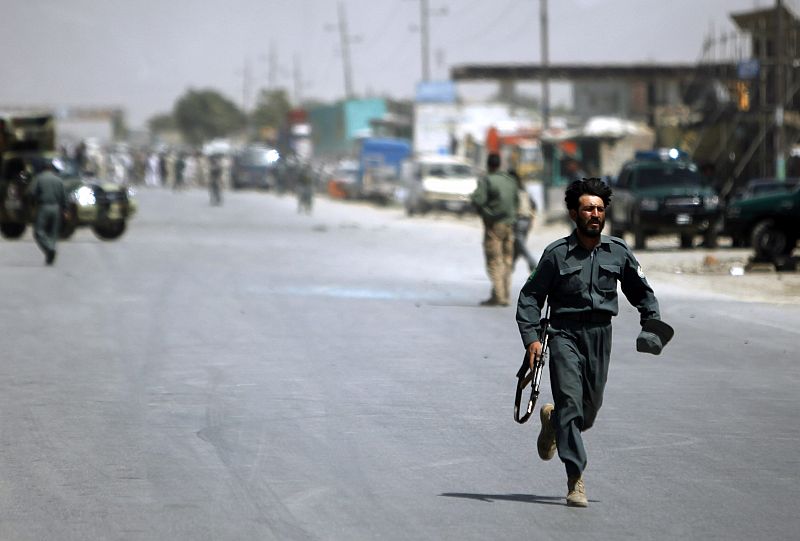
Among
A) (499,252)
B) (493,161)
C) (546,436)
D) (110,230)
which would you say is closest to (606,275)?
(546,436)

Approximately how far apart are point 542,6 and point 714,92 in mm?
6516

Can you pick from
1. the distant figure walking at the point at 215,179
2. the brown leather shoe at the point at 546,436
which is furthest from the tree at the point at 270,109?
the brown leather shoe at the point at 546,436

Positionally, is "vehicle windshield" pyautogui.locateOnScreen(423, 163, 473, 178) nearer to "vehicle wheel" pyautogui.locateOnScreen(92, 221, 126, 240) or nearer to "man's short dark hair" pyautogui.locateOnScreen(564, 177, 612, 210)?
"vehicle wheel" pyautogui.locateOnScreen(92, 221, 126, 240)

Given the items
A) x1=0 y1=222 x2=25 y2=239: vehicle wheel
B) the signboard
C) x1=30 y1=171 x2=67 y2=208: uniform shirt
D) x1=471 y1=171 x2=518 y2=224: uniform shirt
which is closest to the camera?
x1=471 y1=171 x2=518 y2=224: uniform shirt

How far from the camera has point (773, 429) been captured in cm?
1005

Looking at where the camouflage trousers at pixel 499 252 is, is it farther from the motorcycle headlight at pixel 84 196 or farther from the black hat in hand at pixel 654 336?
the motorcycle headlight at pixel 84 196

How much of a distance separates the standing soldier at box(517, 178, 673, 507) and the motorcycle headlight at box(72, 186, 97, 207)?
27501mm

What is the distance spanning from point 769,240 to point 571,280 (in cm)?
1994

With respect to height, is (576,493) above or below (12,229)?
above

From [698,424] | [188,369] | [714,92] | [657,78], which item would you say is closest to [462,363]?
[188,369]

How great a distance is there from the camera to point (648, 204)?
31.1 m

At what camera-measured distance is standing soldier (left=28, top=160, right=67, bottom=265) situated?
1033 inches

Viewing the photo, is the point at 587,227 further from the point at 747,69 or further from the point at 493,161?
the point at 747,69

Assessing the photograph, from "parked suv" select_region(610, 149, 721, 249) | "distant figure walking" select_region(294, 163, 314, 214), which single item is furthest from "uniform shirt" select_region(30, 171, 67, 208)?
"distant figure walking" select_region(294, 163, 314, 214)
